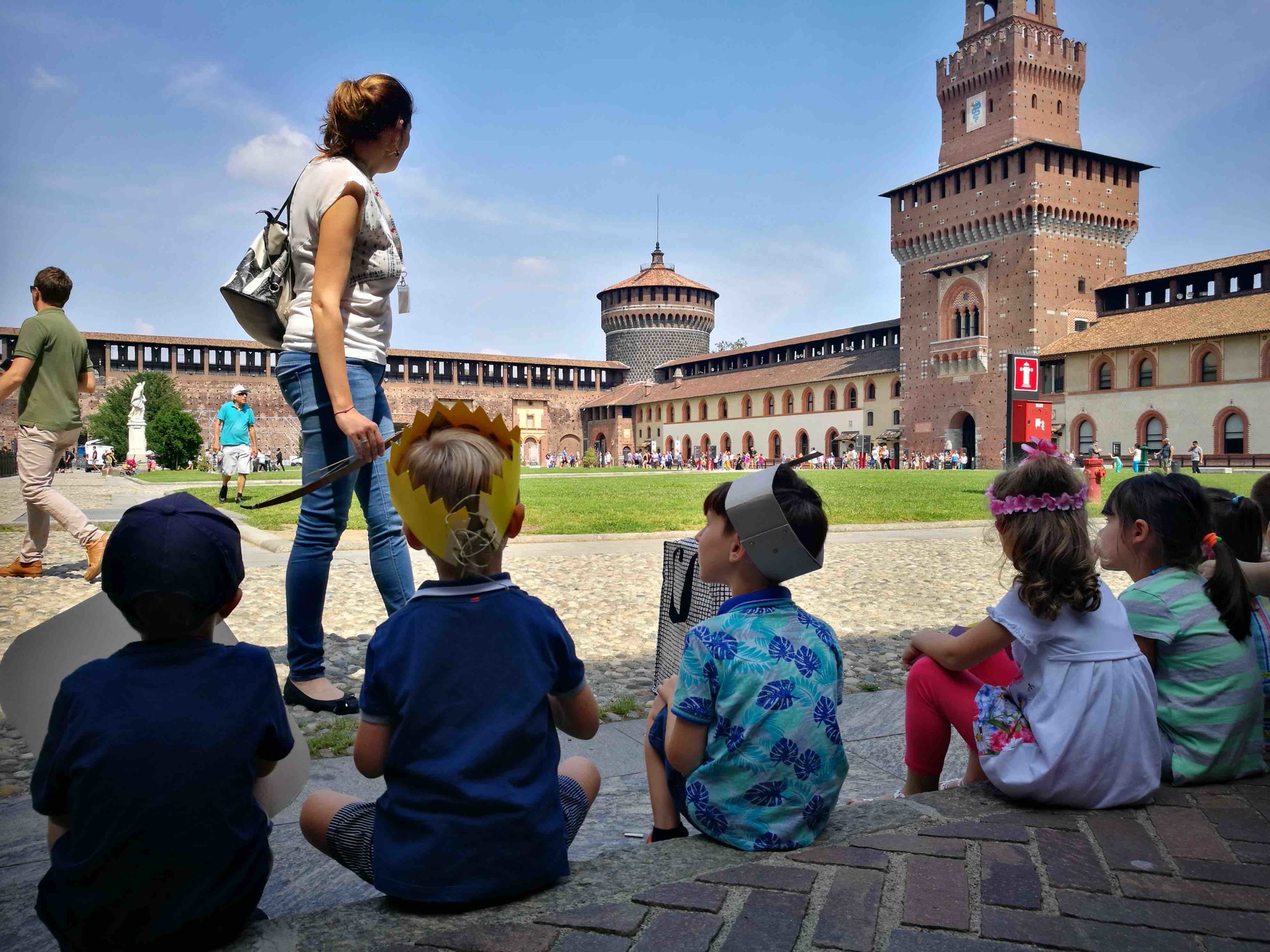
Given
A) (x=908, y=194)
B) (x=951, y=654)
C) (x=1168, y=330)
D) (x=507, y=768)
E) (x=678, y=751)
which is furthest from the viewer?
(x=908, y=194)

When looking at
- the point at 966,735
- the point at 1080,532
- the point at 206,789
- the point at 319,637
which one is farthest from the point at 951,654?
the point at 319,637

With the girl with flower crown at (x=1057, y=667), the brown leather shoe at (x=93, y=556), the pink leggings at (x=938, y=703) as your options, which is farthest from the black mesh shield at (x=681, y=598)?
the brown leather shoe at (x=93, y=556)

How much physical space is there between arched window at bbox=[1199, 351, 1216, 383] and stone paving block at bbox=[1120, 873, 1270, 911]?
142 ft

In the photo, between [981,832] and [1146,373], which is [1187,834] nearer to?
[981,832]

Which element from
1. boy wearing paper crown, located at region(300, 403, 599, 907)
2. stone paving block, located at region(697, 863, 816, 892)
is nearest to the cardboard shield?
boy wearing paper crown, located at region(300, 403, 599, 907)

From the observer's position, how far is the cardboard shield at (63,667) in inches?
60.0

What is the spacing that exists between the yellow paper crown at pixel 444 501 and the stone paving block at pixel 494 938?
1.79ft

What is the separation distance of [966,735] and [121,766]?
1683 millimetres

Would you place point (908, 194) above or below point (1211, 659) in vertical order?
above

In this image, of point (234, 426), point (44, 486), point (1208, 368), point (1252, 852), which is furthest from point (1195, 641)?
point (1208, 368)

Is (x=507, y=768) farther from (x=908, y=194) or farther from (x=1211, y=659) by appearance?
(x=908, y=194)

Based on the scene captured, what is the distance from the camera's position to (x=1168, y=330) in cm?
3962

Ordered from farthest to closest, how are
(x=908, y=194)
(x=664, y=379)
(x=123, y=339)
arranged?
1. (x=664, y=379)
2. (x=123, y=339)
3. (x=908, y=194)

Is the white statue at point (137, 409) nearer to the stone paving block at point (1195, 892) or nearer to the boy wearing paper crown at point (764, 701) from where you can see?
the boy wearing paper crown at point (764, 701)
